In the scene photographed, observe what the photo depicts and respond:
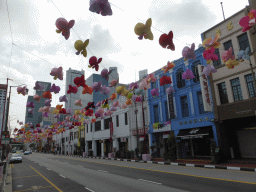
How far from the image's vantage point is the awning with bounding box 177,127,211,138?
1735 cm

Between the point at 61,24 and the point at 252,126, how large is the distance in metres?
17.4

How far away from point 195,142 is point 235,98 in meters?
6.61

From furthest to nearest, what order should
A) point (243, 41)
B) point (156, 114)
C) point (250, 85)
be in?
point (156, 114) < point (243, 41) < point (250, 85)

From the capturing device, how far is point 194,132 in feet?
60.1

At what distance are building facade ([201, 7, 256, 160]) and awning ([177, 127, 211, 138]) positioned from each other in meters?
1.17

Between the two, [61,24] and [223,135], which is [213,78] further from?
[61,24]

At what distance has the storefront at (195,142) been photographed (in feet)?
58.9

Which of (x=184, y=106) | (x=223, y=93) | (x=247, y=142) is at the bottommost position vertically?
(x=247, y=142)

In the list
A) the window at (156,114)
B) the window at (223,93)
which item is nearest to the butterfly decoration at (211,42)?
the window at (223,93)

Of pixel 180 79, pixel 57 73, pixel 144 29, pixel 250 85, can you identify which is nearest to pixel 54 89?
A: pixel 57 73

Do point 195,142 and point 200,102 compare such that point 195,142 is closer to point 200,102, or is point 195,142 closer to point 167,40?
point 200,102

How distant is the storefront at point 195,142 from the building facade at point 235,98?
5.50ft

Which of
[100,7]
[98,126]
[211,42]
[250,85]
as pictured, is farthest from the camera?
[98,126]

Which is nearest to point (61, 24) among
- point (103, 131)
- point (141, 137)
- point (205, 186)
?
point (205, 186)
